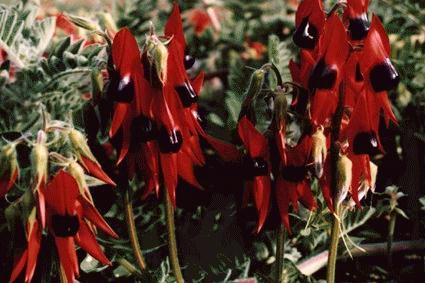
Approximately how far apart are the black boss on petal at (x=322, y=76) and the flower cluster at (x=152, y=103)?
20 cm

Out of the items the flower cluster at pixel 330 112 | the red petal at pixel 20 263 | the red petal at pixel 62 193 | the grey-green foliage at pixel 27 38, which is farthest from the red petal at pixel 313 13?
the grey-green foliage at pixel 27 38

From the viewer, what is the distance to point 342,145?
4.69 feet

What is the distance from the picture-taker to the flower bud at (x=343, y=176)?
1.37 meters

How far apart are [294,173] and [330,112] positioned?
12 cm

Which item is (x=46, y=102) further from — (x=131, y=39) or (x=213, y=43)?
(x=213, y=43)

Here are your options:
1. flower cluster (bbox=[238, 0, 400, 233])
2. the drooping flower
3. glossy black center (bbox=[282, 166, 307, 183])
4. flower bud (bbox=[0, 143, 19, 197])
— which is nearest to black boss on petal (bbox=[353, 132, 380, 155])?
flower cluster (bbox=[238, 0, 400, 233])

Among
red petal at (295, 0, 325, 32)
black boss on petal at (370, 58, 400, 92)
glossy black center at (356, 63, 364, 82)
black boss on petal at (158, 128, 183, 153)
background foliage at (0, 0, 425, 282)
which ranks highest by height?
red petal at (295, 0, 325, 32)

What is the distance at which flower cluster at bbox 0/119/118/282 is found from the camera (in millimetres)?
1293

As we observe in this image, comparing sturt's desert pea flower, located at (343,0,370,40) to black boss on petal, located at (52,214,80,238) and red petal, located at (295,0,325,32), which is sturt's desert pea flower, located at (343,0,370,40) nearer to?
red petal, located at (295,0,325,32)

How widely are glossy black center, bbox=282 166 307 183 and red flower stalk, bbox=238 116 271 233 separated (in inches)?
1.3

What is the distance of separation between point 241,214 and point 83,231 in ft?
1.96

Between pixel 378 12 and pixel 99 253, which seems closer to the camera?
pixel 99 253

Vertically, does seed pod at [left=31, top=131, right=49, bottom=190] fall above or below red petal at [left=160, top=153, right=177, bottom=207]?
above

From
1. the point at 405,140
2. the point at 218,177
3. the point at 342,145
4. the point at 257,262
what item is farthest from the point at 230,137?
the point at 342,145
